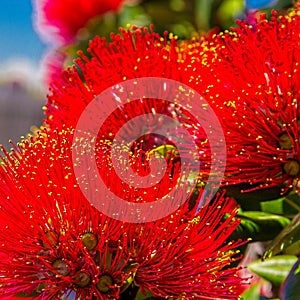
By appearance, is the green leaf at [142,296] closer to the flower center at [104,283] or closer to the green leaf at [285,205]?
the flower center at [104,283]

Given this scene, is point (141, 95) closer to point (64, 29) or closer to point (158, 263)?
point (158, 263)

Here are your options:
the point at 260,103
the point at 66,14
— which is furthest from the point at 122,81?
the point at 66,14

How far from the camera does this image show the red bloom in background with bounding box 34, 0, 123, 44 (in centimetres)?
158

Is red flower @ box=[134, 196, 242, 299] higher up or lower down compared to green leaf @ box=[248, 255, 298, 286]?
higher up

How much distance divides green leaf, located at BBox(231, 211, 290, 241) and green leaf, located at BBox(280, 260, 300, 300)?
8 centimetres

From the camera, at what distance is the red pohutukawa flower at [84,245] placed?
0.65 meters

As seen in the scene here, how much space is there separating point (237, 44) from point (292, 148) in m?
0.13

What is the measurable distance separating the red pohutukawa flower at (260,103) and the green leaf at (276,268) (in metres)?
0.08

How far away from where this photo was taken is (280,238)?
2.38 feet

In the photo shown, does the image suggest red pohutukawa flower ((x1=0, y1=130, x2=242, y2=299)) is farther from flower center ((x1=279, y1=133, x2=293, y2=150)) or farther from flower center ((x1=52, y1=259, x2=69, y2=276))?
flower center ((x1=279, y1=133, x2=293, y2=150))

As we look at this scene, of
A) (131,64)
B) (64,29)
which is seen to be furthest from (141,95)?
(64,29)

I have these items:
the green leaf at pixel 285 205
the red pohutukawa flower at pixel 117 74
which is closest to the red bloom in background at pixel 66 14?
the red pohutukawa flower at pixel 117 74

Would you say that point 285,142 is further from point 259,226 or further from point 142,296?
point 142,296

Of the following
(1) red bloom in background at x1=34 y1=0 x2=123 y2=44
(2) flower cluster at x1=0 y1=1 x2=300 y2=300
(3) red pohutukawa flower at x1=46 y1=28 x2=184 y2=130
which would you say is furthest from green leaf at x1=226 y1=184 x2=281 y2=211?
(1) red bloom in background at x1=34 y1=0 x2=123 y2=44
